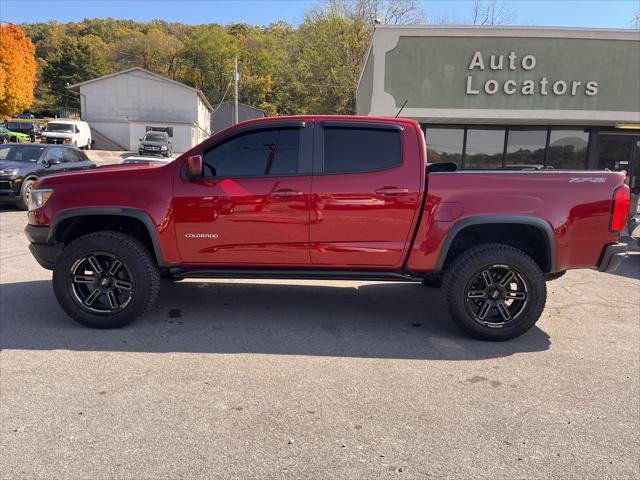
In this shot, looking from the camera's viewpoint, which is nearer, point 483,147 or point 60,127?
point 483,147

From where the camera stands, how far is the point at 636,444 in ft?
9.32

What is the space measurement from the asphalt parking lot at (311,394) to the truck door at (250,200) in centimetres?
76

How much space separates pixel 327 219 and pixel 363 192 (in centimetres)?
41

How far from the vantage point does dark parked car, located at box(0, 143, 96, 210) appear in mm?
11500

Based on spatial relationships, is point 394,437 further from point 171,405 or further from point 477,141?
point 477,141

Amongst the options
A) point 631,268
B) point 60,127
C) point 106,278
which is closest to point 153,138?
point 60,127

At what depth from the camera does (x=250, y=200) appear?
4363 millimetres

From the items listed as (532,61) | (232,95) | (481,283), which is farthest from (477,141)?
(232,95)

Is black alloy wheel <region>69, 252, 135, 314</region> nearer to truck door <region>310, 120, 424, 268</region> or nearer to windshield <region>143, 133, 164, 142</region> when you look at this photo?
truck door <region>310, 120, 424, 268</region>

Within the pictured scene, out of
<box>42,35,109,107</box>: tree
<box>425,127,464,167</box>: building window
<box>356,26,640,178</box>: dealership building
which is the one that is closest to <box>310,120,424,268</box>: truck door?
<box>356,26,640,178</box>: dealership building

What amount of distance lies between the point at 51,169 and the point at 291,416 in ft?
38.0

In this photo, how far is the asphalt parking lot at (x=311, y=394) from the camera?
261 cm

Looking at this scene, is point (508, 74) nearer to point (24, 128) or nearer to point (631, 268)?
point (631, 268)

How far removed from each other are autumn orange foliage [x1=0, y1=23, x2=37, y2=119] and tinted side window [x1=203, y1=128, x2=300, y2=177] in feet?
129
